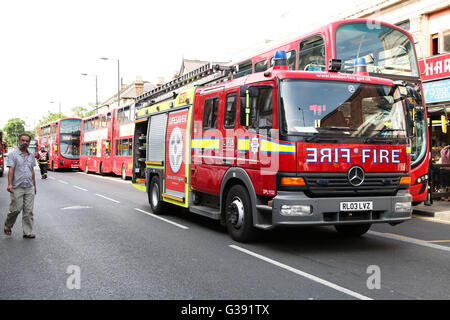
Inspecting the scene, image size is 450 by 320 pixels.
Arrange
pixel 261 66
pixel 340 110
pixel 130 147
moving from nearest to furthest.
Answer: pixel 340 110 < pixel 261 66 < pixel 130 147

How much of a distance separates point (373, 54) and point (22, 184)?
7.96m

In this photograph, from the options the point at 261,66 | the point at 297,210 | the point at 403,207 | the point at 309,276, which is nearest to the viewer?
the point at 309,276

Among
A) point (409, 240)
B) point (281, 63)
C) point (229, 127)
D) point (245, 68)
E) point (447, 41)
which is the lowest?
point (409, 240)

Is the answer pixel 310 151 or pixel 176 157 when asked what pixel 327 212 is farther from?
pixel 176 157

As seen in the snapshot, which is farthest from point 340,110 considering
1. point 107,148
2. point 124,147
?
point 107,148

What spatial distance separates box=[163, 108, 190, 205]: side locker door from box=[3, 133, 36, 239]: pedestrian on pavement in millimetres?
2911

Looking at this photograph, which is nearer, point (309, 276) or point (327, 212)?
point (309, 276)

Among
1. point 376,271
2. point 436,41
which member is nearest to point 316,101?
point 376,271

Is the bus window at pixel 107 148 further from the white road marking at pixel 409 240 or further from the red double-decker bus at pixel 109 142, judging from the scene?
the white road marking at pixel 409 240

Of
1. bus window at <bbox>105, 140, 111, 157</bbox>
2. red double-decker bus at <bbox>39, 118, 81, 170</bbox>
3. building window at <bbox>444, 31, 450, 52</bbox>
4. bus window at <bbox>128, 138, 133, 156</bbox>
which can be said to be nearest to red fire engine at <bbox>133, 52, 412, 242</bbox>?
building window at <bbox>444, 31, 450, 52</bbox>

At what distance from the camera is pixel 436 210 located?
11992 mm

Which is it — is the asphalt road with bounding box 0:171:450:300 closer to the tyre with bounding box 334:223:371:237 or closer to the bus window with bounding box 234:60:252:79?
the tyre with bounding box 334:223:371:237

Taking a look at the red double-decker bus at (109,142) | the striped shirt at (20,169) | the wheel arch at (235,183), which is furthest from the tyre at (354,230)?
the red double-decker bus at (109,142)
